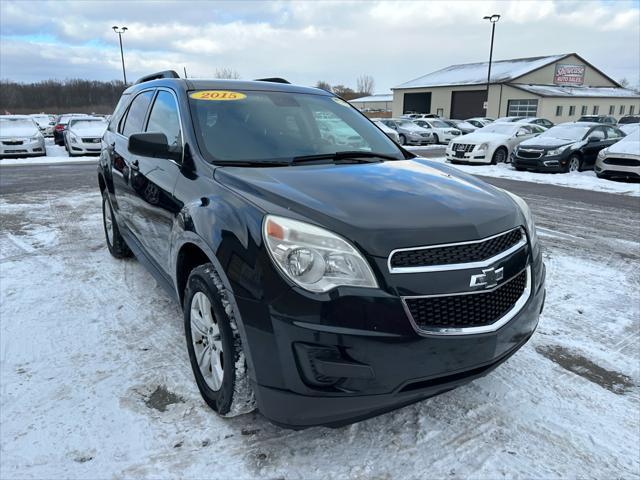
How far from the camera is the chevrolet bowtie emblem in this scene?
205 centimetres

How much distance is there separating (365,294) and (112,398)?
1.71 m

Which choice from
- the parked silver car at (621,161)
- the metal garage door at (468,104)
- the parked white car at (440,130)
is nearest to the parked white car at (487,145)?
the parked silver car at (621,161)

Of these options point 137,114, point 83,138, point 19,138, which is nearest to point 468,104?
point 83,138

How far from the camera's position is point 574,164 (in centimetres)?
1391

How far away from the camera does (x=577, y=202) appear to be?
9.17 meters

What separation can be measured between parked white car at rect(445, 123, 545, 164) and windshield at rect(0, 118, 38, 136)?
49.3ft

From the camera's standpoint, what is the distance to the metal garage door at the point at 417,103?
5259 cm

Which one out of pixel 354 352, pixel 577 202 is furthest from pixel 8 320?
pixel 577 202

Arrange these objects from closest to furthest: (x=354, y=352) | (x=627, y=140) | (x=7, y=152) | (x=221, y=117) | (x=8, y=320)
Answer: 1. (x=354, y=352)
2. (x=221, y=117)
3. (x=8, y=320)
4. (x=627, y=140)
5. (x=7, y=152)

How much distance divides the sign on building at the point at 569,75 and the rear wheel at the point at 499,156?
40.7 meters

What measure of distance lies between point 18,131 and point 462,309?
19061mm

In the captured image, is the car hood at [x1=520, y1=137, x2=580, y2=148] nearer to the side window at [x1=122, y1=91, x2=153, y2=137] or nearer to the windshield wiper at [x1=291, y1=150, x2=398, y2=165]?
the windshield wiper at [x1=291, y1=150, x2=398, y2=165]

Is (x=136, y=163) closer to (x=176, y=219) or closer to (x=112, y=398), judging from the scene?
(x=176, y=219)

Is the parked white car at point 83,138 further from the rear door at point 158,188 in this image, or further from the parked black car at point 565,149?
the rear door at point 158,188
